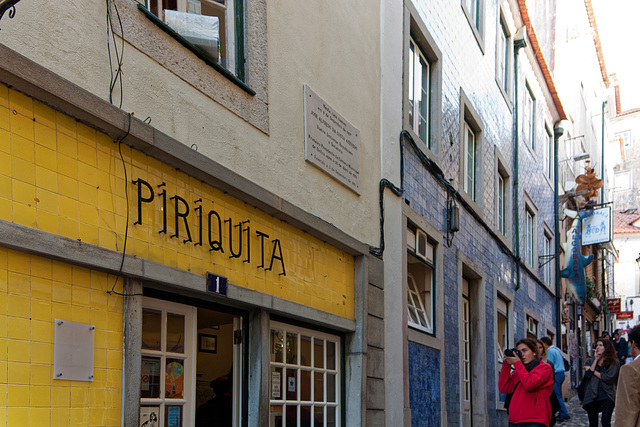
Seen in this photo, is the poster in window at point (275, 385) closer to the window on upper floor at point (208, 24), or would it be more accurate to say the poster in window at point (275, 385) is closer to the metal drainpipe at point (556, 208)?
the window on upper floor at point (208, 24)

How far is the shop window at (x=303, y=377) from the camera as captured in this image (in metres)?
6.91

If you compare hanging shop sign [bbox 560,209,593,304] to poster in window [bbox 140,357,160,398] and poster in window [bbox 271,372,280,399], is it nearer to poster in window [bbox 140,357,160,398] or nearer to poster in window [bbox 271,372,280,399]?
poster in window [bbox 271,372,280,399]

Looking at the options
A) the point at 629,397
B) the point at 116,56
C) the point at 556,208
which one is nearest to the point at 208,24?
the point at 116,56

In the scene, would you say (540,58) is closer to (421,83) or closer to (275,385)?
(421,83)

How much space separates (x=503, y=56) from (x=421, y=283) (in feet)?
27.8

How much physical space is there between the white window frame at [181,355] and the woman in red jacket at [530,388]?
357 centimetres

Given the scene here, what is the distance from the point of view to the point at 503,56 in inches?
693

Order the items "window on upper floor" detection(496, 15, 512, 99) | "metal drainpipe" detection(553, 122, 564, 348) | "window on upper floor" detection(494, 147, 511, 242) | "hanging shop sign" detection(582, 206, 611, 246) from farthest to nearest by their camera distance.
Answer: "hanging shop sign" detection(582, 206, 611, 246)
"metal drainpipe" detection(553, 122, 564, 348)
"window on upper floor" detection(496, 15, 512, 99)
"window on upper floor" detection(494, 147, 511, 242)

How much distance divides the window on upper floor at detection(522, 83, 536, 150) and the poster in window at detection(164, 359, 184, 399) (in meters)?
15.4

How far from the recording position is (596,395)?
1020cm

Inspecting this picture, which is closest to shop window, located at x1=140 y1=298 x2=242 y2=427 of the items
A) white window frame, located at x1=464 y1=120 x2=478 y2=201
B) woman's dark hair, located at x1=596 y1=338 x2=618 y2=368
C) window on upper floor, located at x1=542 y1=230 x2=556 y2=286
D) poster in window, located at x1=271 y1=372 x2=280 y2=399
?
poster in window, located at x1=271 y1=372 x2=280 y2=399

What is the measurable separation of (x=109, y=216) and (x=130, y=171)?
404 mm

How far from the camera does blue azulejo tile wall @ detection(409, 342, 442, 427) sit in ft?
32.1

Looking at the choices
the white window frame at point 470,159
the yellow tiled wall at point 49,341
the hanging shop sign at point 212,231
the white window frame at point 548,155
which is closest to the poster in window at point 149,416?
the yellow tiled wall at point 49,341
